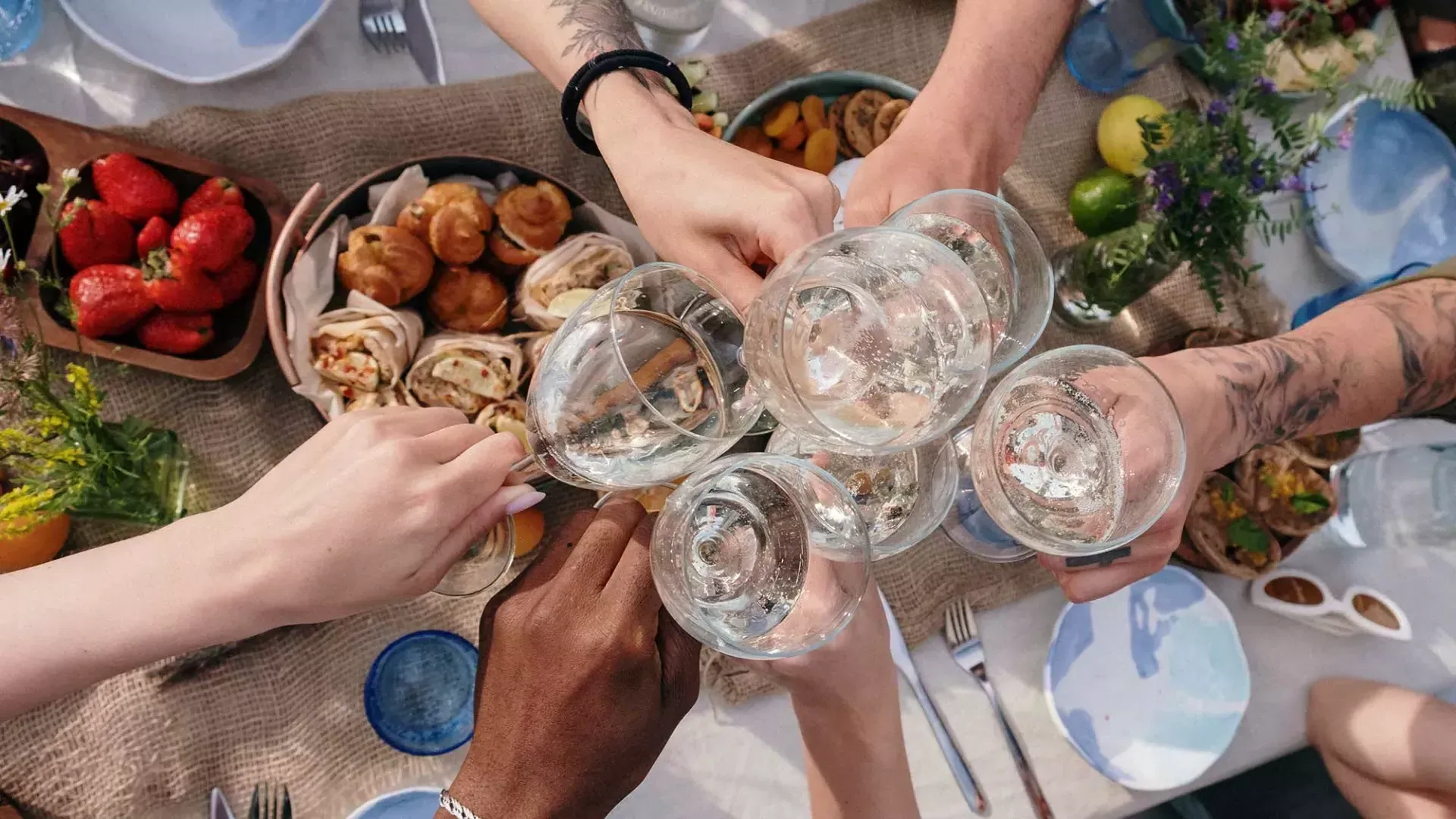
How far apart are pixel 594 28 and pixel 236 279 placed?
0.49 m

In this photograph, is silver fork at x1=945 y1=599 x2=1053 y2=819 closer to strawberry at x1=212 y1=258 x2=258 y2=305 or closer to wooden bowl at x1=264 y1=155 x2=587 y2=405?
wooden bowl at x1=264 y1=155 x2=587 y2=405

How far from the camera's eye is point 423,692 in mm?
922

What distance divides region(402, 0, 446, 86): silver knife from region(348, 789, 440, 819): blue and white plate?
875mm

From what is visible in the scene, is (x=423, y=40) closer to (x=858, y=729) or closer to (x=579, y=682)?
(x=579, y=682)

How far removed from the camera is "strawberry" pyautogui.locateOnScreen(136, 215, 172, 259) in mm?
849

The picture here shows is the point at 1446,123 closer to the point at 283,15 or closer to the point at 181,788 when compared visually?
the point at 283,15

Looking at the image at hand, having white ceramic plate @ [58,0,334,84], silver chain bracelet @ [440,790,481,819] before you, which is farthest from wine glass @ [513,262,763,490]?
white ceramic plate @ [58,0,334,84]

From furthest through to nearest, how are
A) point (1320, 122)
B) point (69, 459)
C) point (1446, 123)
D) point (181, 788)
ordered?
point (1446, 123), point (1320, 122), point (181, 788), point (69, 459)

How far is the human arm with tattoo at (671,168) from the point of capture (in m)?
0.70

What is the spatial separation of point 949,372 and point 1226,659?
76 cm

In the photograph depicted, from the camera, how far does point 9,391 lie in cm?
77

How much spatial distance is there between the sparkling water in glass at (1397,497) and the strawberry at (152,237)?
5.11 feet

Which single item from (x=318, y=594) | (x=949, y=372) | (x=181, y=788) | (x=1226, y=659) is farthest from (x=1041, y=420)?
(x=181, y=788)

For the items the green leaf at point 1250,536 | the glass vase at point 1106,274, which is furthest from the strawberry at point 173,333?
the green leaf at point 1250,536
